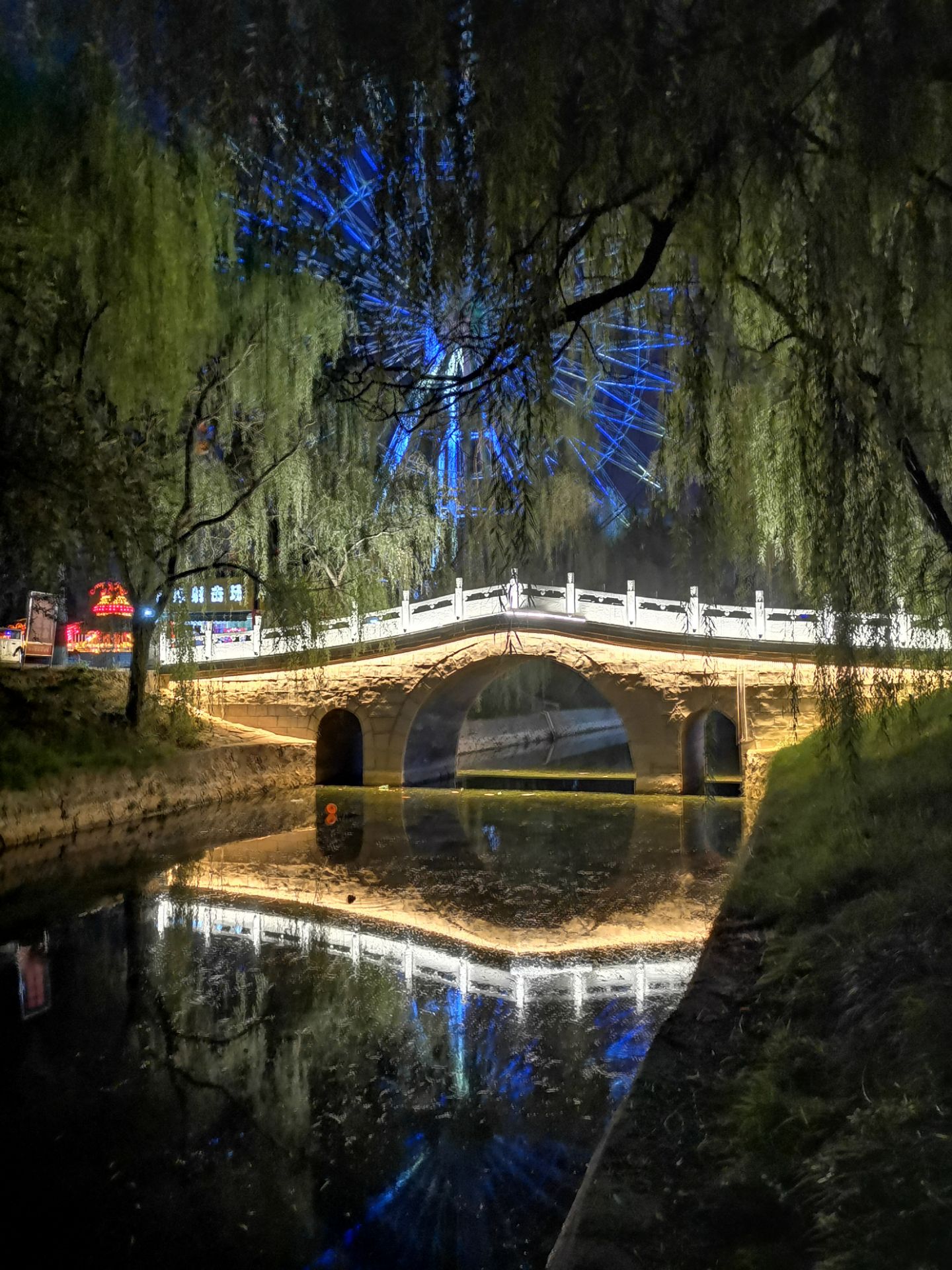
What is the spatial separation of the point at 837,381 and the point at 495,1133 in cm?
346

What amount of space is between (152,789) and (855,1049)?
1189 cm

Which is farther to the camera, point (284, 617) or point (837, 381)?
point (284, 617)

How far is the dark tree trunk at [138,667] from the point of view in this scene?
1425 centimetres

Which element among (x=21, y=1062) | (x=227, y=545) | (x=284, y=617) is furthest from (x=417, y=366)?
(x=227, y=545)

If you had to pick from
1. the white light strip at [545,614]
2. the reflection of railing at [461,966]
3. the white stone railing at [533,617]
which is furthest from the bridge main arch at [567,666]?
the reflection of railing at [461,966]

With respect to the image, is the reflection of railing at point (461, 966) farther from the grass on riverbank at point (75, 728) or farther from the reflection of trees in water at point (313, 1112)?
the grass on riverbank at point (75, 728)

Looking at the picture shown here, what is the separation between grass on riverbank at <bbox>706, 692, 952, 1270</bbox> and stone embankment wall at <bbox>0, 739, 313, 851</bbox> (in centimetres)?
835

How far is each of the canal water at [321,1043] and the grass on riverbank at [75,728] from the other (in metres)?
1.34

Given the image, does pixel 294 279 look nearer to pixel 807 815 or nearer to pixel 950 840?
pixel 807 815

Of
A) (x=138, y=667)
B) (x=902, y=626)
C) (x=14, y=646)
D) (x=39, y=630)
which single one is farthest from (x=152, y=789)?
(x=902, y=626)

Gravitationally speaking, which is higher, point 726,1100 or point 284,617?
point 284,617

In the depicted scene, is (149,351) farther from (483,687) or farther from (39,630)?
(483,687)

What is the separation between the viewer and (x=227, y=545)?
17719 mm

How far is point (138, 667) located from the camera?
14609 millimetres
